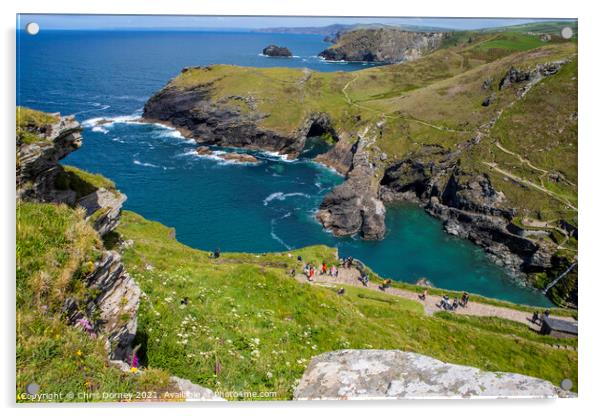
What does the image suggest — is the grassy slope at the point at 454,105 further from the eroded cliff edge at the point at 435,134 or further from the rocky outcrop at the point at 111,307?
the rocky outcrop at the point at 111,307

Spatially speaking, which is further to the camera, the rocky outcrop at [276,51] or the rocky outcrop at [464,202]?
the rocky outcrop at [276,51]

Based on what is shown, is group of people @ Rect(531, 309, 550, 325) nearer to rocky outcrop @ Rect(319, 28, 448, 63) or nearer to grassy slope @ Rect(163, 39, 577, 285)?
grassy slope @ Rect(163, 39, 577, 285)

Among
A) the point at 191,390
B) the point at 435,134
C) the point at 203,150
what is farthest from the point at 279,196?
the point at 191,390

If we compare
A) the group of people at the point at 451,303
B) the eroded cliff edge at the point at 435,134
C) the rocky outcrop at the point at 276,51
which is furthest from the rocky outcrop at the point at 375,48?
the group of people at the point at 451,303

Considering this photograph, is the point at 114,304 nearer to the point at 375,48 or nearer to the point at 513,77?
the point at 513,77

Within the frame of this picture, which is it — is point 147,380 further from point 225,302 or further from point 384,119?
point 384,119

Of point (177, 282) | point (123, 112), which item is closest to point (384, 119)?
point (123, 112)
